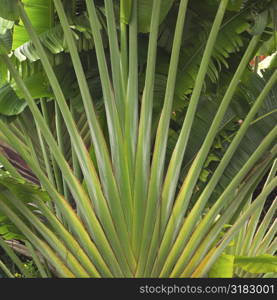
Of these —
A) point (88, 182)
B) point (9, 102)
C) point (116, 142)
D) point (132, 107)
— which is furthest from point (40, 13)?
point (88, 182)

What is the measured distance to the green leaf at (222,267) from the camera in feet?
10.6

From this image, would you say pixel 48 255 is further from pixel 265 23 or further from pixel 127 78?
pixel 265 23

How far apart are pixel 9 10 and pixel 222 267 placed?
1.98 m

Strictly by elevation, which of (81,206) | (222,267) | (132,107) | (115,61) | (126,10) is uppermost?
(126,10)

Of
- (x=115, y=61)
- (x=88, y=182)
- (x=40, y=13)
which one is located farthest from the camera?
(x=40, y=13)

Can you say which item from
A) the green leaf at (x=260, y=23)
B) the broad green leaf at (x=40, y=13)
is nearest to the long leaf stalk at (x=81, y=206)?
the broad green leaf at (x=40, y=13)

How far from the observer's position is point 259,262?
324 cm

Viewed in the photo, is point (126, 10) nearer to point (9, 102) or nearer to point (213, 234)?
point (9, 102)

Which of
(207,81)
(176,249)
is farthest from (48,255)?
(207,81)

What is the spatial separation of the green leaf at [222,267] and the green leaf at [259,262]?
0.22ft

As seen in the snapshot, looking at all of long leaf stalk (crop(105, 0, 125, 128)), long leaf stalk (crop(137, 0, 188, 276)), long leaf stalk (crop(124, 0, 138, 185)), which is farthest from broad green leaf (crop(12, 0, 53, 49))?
long leaf stalk (crop(137, 0, 188, 276))

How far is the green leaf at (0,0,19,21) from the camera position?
3082mm

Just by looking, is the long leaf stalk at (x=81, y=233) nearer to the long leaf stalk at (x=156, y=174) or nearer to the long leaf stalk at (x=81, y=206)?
the long leaf stalk at (x=81, y=206)
